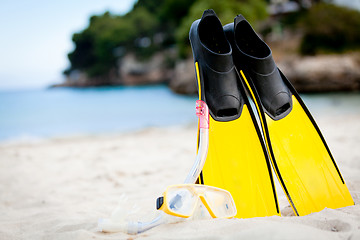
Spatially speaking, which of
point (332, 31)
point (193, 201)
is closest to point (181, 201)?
point (193, 201)

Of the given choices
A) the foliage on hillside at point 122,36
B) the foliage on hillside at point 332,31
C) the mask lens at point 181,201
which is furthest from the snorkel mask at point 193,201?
the foliage on hillside at point 122,36

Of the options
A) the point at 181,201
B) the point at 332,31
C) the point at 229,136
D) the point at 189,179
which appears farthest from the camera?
the point at 332,31

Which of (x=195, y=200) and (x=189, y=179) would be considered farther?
(x=189, y=179)

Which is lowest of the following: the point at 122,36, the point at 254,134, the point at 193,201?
the point at 193,201

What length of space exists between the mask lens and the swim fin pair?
8.8 inches

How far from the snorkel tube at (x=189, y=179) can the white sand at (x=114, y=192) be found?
1.3 inches

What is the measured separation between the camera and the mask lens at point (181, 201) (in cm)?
112

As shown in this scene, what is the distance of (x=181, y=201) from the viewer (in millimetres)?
1136

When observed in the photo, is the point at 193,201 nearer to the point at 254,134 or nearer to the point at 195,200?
the point at 195,200

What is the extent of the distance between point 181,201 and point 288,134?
0.74 metres

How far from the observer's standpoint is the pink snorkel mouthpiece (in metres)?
1.35

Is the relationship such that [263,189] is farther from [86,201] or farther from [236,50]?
[86,201]

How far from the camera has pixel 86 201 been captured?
1.99 m

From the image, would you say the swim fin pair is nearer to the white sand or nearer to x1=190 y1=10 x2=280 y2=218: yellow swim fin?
x1=190 y1=10 x2=280 y2=218: yellow swim fin
